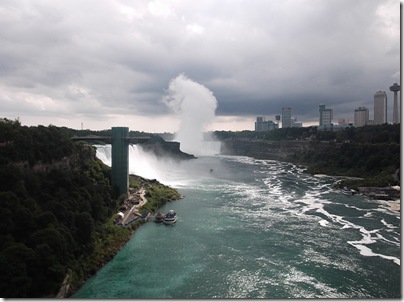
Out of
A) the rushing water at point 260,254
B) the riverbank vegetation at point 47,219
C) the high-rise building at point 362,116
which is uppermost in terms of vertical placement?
the high-rise building at point 362,116

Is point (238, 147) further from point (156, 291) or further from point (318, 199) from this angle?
point (156, 291)

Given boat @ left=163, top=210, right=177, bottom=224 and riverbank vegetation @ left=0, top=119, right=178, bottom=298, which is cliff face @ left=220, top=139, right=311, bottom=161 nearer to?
boat @ left=163, top=210, right=177, bottom=224

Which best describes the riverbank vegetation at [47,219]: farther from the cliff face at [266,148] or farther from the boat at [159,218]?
the cliff face at [266,148]

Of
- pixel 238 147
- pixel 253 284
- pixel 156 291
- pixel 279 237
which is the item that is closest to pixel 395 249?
pixel 279 237

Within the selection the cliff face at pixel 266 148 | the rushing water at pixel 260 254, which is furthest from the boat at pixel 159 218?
the cliff face at pixel 266 148

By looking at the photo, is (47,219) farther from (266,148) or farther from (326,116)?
(326,116)

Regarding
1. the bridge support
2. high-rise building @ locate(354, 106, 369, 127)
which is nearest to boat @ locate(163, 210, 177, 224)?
the bridge support

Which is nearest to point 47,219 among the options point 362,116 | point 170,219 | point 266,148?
point 170,219
